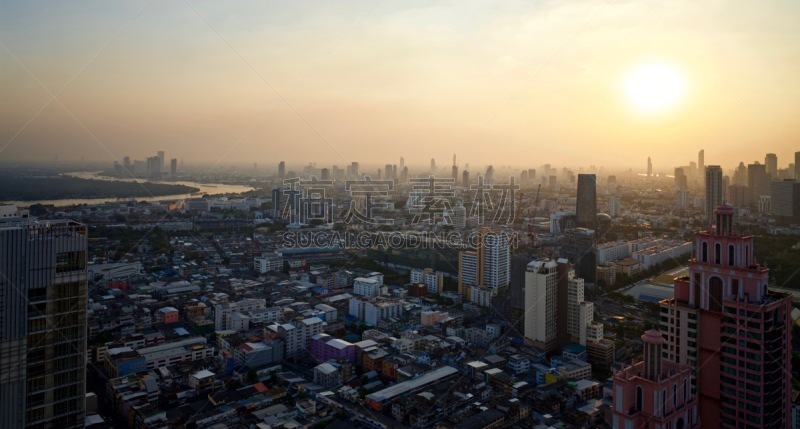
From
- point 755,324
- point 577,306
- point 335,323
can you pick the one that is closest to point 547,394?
point 577,306

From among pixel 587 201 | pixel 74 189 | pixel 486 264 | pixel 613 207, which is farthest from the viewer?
pixel 74 189

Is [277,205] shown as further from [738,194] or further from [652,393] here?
[652,393]

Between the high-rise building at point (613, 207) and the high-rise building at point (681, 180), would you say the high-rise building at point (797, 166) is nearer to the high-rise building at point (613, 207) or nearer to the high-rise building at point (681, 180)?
the high-rise building at point (613, 207)

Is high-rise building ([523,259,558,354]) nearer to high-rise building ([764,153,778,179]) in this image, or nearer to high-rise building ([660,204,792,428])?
high-rise building ([660,204,792,428])

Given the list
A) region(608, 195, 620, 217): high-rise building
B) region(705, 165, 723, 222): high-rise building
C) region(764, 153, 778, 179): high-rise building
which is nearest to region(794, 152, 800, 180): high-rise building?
region(764, 153, 778, 179): high-rise building

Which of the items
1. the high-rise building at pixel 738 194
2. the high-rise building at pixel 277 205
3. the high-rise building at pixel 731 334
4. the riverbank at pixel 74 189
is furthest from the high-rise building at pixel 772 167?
the riverbank at pixel 74 189

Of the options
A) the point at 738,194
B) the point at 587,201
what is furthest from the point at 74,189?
the point at 738,194

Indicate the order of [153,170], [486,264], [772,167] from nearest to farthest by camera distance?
1. [486,264]
2. [772,167]
3. [153,170]

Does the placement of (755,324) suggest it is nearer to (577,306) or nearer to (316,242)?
(577,306)
